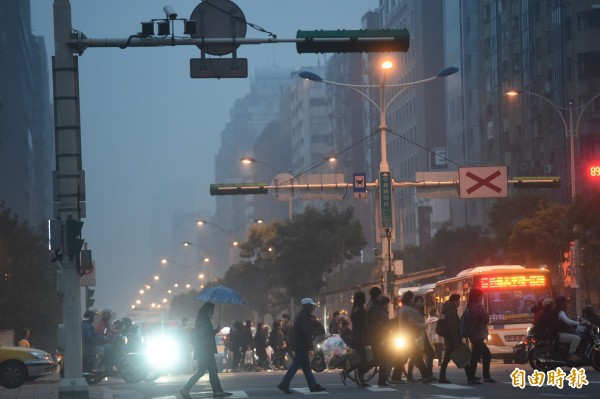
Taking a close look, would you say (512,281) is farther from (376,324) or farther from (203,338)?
(203,338)

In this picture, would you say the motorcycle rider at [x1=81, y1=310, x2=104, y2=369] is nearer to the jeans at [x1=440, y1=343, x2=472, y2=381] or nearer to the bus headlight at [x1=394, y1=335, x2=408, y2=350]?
the bus headlight at [x1=394, y1=335, x2=408, y2=350]

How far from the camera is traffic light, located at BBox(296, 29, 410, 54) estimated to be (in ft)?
72.7

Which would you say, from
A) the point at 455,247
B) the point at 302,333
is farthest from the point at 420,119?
the point at 302,333

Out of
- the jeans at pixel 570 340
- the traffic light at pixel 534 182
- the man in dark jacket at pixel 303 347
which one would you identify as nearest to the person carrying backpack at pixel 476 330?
the jeans at pixel 570 340

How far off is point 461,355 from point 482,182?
65.5 feet

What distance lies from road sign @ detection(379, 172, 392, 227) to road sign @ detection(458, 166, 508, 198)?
2.20 m

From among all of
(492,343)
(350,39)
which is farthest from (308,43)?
(492,343)

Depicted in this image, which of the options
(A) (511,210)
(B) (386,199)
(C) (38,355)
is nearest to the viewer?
(C) (38,355)

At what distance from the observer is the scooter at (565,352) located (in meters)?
25.8

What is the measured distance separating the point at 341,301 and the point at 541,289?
18.6 metres

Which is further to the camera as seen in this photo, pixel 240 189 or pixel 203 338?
pixel 240 189

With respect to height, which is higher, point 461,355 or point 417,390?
point 461,355

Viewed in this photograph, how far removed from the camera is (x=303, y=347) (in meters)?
23.7

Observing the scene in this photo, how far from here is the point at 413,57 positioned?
140 meters
